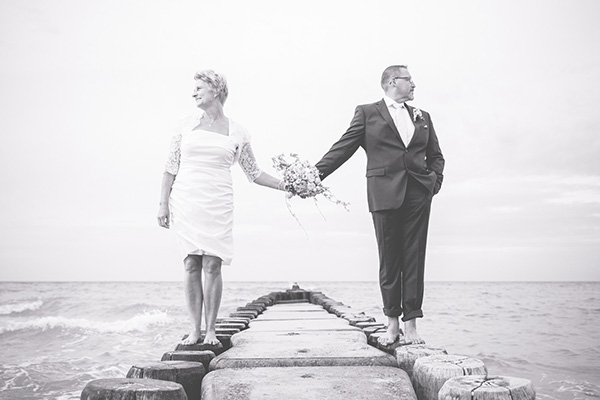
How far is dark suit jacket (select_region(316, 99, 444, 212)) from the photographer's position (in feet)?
14.0

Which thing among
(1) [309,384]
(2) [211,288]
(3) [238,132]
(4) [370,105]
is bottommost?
(1) [309,384]

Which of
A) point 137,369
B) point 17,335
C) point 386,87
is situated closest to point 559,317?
point 17,335

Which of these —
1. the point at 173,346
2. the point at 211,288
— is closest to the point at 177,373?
the point at 211,288

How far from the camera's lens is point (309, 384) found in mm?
3123

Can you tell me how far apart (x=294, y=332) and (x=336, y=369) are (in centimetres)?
180

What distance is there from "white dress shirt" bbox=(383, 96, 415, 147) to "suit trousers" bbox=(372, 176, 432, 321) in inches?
13.4

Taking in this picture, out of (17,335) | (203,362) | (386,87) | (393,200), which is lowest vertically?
(17,335)

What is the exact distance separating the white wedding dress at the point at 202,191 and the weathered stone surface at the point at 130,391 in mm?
1788

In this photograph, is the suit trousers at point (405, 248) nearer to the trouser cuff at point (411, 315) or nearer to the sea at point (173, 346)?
the trouser cuff at point (411, 315)

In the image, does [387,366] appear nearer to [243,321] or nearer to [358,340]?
[358,340]

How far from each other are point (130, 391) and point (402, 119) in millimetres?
2801

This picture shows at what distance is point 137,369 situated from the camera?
314 cm

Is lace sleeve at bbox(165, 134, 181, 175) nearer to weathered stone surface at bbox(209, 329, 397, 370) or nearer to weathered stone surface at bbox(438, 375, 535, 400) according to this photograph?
weathered stone surface at bbox(209, 329, 397, 370)

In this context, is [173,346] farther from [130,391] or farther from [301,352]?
[130,391]
